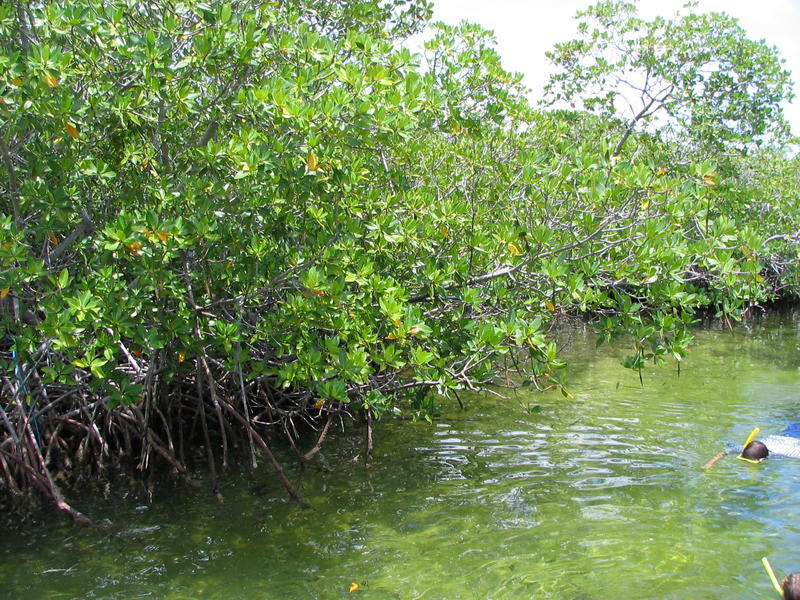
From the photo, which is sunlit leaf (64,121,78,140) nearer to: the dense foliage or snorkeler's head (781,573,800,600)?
the dense foliage

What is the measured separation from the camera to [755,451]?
520 centimetres

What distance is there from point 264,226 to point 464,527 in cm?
204

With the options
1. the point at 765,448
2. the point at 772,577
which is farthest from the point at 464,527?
the point at 765,448

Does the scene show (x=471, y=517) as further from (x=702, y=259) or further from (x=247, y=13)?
(x=247, y=13)

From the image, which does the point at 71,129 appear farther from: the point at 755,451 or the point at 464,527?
the point at 755,451

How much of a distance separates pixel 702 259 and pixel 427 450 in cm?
264

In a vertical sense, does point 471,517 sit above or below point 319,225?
below

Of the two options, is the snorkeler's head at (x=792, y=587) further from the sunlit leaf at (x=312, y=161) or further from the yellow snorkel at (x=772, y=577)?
the sunlit leaf at (x=312, y=161)

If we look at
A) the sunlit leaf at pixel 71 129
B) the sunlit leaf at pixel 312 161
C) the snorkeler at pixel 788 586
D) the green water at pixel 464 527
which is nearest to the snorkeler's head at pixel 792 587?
the snorkeler at pixel 788 586

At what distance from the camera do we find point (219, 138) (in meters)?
4.32

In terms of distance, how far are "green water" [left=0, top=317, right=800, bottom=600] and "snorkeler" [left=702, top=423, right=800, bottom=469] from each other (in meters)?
0.10

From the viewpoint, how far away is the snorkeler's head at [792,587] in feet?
10.5

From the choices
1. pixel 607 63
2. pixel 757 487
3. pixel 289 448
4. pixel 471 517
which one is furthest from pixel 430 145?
pixel 607 63

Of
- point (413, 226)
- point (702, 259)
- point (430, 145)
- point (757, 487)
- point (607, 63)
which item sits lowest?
point (757, 487)
